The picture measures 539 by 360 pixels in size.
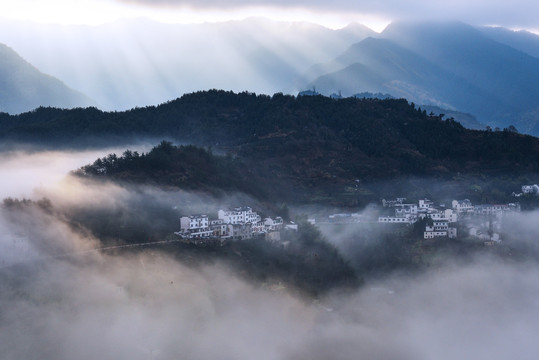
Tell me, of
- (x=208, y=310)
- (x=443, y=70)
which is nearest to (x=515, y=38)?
(x=443, y=70)

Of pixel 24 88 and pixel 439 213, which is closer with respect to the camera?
pixel 439 213

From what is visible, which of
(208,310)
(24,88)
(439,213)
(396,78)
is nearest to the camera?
(208,310)

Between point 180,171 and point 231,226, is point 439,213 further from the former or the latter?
point 180,171

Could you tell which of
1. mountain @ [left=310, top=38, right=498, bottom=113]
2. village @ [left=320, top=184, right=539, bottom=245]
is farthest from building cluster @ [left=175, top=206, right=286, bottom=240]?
mountain @ [left=310, top=38, right=498, bottom=113]

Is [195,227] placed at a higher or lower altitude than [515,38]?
lower

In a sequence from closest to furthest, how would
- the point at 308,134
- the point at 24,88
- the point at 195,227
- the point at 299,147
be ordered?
the point at 195,227 → the point at 299,147 → the point at 308,134 → the point at 24,88

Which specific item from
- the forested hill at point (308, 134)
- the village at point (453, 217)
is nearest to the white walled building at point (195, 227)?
the village at point (453, 217)

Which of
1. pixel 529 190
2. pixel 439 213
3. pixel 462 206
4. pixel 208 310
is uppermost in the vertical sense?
pixel 529 190
